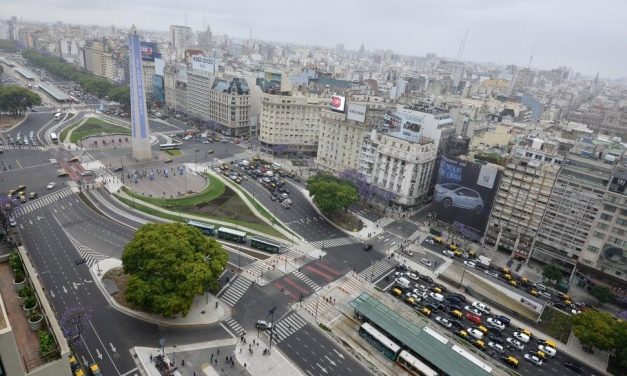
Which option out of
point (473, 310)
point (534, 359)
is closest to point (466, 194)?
point (473, 310)

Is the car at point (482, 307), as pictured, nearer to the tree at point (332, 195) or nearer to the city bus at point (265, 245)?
the tree at point (332, 195)

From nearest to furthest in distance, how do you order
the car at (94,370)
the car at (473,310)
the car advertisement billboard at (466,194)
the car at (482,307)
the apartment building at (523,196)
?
the car at (94,370)
the car at (473,310)
the car at (482,307)
the apartment building at (523,196)
the car advertisement billboard at (466,194)

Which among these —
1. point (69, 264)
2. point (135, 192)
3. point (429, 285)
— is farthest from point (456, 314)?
point (135, 192)

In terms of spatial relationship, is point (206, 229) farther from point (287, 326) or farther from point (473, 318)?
point (473, 318)

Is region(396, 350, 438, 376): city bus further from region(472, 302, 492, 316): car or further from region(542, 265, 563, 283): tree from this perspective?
region(542, 265, 563, 283): tree

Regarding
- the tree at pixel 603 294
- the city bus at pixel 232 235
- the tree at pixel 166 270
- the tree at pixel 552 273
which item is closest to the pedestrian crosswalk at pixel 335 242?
the city bus at pixel 232 235

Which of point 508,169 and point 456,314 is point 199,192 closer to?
point 456,314
